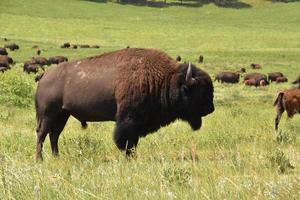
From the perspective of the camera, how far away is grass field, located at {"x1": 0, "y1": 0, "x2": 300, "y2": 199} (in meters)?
4.68

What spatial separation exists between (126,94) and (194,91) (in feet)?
4.01

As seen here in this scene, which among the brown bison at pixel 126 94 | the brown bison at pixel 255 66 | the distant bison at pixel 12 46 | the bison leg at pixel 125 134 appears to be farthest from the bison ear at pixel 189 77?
the distant bison at pixel 12 46

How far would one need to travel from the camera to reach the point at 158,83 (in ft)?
29.8

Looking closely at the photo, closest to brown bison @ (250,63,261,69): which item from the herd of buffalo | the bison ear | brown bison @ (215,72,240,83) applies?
brown bison @ (215,72,240,83)

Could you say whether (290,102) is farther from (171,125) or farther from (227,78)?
(227,78)

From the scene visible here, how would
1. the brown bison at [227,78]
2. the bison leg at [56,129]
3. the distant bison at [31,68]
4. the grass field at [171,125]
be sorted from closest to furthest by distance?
the grass field at [171,125] < the bison leg at [56,129] < the brown bison at [227,78] < the distant bison at [31,68]

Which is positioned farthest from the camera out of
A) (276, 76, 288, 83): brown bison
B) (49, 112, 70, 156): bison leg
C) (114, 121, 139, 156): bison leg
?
(276, 76, 288, 83): brown bison

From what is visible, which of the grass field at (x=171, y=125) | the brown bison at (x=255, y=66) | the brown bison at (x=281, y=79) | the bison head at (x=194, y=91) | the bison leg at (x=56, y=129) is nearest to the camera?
the grass field at (x=171, y=125)

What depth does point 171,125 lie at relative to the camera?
1420 centimetres

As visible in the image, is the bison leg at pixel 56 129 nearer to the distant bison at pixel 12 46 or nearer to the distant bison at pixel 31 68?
the distant bison at pixel 31 68

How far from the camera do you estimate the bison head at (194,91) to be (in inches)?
363

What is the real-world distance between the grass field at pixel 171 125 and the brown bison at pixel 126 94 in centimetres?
42

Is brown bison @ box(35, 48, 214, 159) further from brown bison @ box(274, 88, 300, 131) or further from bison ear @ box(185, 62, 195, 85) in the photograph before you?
brown bison @ box(274, 88, 300, 131)

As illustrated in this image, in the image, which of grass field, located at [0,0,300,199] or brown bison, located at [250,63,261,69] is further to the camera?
brown bison, located at [250,63,261,69]
